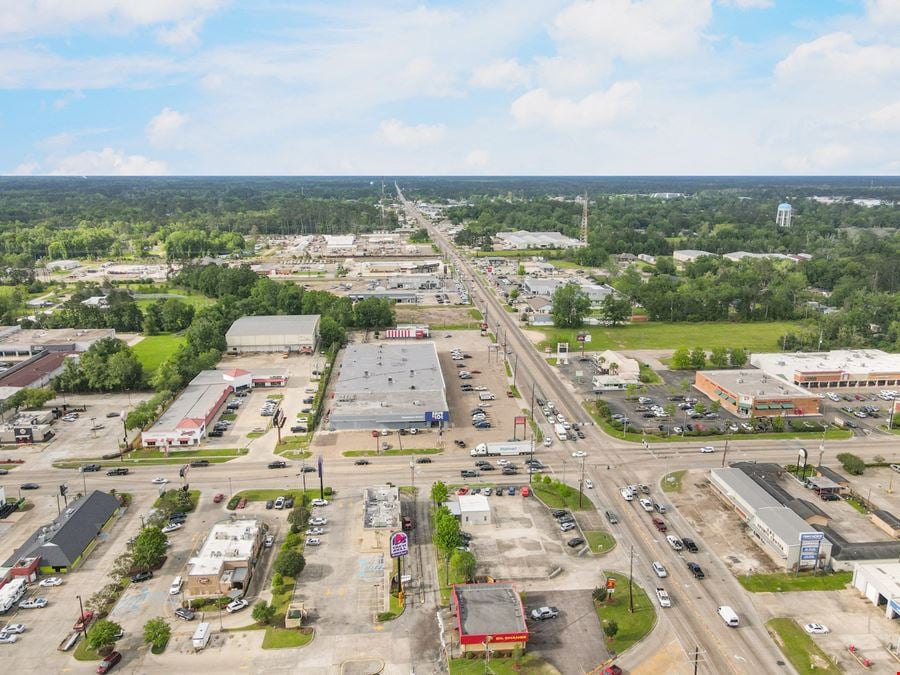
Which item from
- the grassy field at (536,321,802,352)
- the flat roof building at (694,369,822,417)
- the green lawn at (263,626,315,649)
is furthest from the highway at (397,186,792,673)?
the grassy field at (536,321,802,352)

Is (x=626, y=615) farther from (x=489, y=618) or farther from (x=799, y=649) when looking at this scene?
(x=799, y=649)

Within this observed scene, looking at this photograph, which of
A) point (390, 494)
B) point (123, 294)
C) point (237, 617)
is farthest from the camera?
point (123, 294)

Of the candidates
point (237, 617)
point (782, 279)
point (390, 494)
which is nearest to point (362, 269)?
point (782, 279)

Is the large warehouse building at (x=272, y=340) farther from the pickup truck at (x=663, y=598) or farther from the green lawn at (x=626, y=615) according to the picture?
the pickup truck at (x=663, y=598)

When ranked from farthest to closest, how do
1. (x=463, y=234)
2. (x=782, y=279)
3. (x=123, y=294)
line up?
(x=463, y=234)
(x=782, y=279)
(x=123, y=294)

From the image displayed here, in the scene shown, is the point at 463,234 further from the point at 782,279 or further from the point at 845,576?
the point at 845,576

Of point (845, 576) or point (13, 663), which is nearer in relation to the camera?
point (13, 663)
